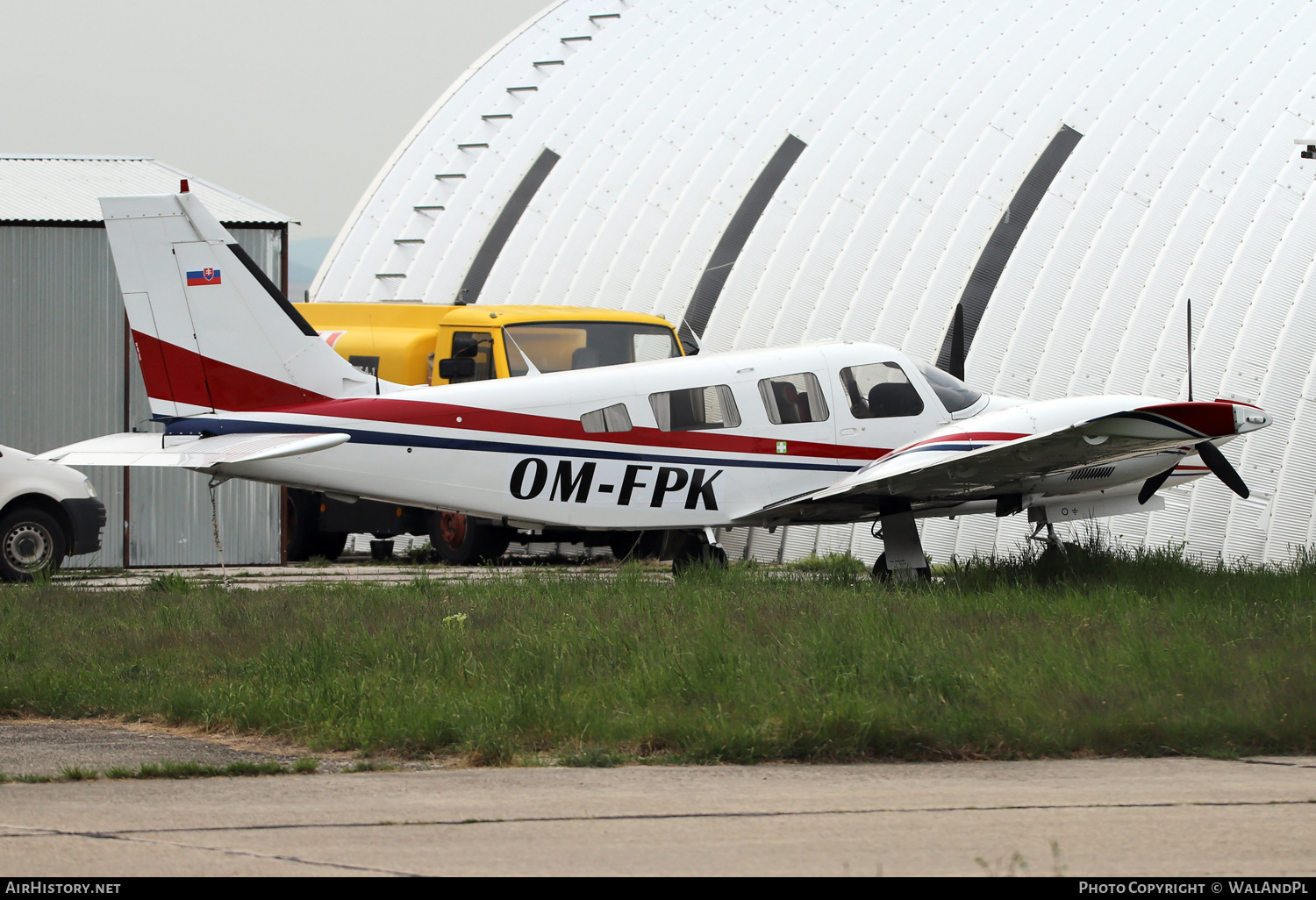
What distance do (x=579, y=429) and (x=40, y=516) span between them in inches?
286

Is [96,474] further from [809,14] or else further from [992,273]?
[809,14]

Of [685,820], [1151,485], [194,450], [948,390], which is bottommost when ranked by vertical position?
[685,820]

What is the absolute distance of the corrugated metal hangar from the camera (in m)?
21.2

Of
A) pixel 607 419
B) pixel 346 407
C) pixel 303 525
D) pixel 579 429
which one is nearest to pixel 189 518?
pixel 303 525

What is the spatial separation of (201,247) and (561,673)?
23.4ft

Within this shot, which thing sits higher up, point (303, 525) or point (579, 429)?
point (579, 429)

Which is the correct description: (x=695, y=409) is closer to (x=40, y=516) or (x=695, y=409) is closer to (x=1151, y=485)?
(x=1151, y=485)

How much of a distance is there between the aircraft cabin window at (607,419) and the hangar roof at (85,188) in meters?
9.82

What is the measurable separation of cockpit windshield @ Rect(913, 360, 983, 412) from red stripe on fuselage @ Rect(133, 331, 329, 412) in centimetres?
620

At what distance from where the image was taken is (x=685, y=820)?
6270mm

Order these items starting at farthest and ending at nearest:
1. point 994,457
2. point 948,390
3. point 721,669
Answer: point 948,390
point 994,457
point 721,669

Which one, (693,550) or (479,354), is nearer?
(693,550)

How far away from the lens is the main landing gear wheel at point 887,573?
46.7ft

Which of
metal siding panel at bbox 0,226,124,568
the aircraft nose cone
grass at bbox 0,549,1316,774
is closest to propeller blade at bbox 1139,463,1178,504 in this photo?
grass at bbox 0,549,1316,774
